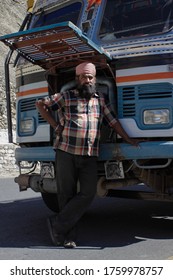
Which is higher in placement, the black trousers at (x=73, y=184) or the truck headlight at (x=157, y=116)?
the truck headlight at (x=157, y=116)

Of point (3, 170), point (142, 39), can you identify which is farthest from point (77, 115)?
point (3, 170)

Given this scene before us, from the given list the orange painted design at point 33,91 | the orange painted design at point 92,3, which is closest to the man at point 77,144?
the orange painted design at point 33,91

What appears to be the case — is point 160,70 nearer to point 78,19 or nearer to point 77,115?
point 77,115

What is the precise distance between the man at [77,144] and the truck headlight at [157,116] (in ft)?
0.91

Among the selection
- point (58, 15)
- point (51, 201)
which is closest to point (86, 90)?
point (58, 15)

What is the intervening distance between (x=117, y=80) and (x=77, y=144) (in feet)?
2.88

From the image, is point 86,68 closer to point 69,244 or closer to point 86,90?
point 86,90

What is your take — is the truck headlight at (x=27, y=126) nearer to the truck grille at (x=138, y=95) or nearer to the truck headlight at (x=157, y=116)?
the truck grille at (x=138, y=95)

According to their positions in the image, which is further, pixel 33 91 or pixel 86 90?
pixel 33 91

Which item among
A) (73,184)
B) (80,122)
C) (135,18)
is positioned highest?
(135,18)

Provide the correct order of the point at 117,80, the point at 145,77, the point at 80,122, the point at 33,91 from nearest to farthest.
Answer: the point at 80,122 → the point at 145,77 → the point at 117,80 → the point at 33,91

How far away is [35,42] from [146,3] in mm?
1501

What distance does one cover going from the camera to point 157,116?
215 inches

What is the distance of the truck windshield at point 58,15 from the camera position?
22.5 ft
